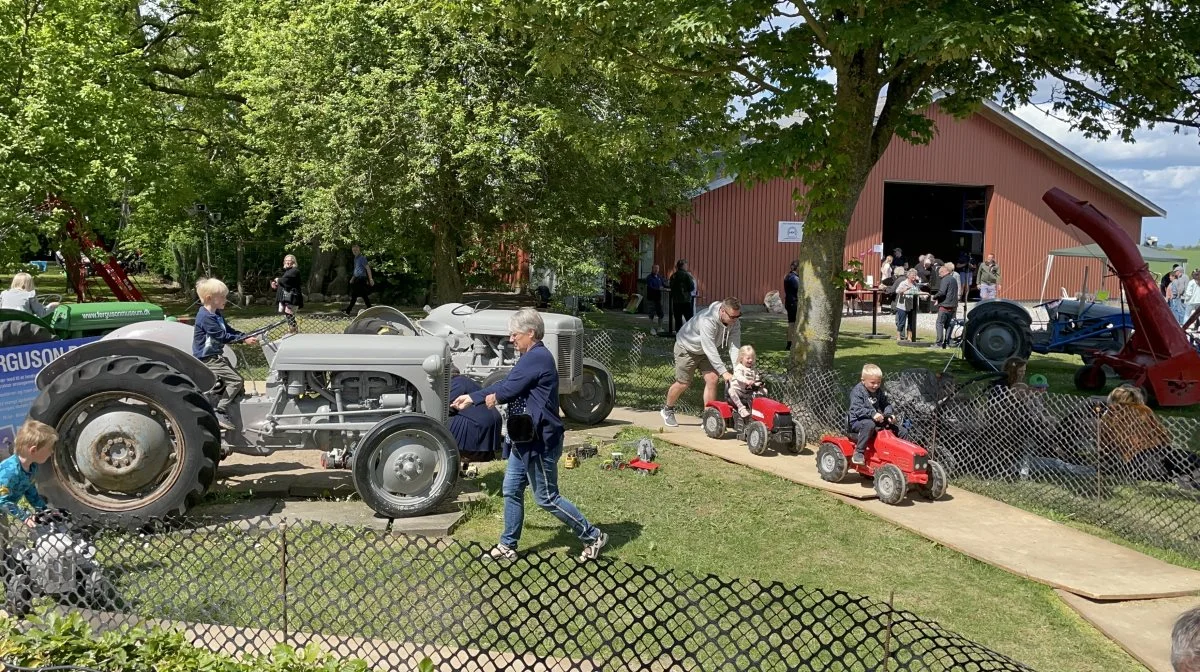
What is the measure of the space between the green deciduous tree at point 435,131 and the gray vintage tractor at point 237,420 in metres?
5.90

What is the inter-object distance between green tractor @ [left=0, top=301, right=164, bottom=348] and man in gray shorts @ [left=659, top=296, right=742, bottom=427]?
566 cm

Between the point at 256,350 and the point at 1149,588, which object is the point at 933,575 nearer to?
the point at 1149,588

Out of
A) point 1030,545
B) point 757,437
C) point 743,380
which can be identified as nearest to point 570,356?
point 743,380

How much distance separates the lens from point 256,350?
1659 centimetres

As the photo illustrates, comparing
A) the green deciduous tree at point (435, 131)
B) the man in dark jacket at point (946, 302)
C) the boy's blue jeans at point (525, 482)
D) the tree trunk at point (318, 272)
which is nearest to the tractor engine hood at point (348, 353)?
the boy's blue jeans at point (525, 482)

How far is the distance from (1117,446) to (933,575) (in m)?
2.65

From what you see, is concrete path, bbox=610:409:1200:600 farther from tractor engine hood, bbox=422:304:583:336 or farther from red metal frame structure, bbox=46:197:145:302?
red metal frame structure, bbox=46:197:145:302

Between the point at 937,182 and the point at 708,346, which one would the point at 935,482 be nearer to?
the point at 708,346

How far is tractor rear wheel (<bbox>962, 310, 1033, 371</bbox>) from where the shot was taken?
53.1ft

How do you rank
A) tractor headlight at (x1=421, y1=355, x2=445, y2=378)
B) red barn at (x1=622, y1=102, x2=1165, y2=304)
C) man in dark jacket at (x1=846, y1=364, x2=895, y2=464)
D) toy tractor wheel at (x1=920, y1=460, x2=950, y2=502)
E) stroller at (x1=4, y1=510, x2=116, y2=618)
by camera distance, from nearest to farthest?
stroller at (x1=4, y1=510, x2=116, y2=618)
tractor headlight at (x1=421, y1=355, x2=445, y2=378)
toy tractor wheel at (x1=920, y1=460, x2=950, y2=502)
man in dark jacket at (x1=846, y1=364, x2=895, y2=464)
red barn at (x1=622, y1=102, x2=1165, y2=304)

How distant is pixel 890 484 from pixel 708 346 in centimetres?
296

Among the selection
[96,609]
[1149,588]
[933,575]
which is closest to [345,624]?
[96,609]

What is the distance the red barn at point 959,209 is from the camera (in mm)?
26141

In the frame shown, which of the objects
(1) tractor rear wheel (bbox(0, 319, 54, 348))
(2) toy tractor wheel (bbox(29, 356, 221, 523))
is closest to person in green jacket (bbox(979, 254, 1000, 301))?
(1) tractor rear wheel (bbox(0, 319, 54, 348))
